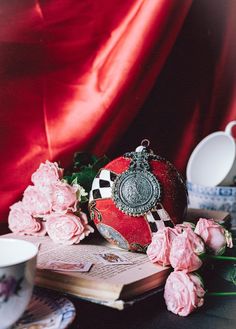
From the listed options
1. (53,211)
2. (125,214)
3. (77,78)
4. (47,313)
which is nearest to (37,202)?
(53,211)

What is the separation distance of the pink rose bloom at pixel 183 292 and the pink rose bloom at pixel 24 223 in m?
0.29

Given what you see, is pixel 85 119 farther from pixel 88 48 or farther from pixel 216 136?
pixel 216 136

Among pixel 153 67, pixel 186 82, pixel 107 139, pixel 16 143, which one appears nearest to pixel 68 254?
pixel 16 143

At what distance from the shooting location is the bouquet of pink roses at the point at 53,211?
90 cm

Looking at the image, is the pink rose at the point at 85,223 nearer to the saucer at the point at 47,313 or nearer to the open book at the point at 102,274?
the open book at the point at 102,274

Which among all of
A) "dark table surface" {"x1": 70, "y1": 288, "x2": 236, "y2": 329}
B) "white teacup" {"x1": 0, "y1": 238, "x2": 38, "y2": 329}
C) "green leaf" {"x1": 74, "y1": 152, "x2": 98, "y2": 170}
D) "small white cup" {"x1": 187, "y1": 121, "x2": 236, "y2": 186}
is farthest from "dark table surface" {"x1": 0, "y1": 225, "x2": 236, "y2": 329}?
"small white cup" {"x1": 187, "y1": 121, "x2": 236, "y2": 186}

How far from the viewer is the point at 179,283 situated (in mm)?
734

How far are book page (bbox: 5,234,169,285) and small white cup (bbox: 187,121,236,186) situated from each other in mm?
473

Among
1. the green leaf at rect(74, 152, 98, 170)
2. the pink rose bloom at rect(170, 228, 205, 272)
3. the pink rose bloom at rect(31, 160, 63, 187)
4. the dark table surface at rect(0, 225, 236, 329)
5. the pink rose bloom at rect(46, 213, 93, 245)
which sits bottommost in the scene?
the dark table surface at rect(0, 225, 236, 329)

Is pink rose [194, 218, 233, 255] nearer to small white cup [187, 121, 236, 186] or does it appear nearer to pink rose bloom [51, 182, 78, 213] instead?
pink rose bloom [51, 182, 78, 213]

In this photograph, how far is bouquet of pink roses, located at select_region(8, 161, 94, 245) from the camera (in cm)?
90

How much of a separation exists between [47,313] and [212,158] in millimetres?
792

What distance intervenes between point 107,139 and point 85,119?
0.09 m

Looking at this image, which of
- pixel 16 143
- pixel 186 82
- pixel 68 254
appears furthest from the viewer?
pixel 186 82
